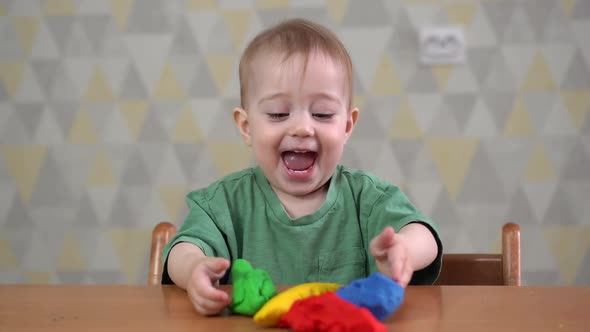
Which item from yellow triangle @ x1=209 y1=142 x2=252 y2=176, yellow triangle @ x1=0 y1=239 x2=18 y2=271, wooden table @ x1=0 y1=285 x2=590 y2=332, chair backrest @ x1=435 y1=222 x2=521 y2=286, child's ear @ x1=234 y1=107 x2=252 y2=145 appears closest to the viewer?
wooden table @ x1=0 y1=285 x2=590 y2=332

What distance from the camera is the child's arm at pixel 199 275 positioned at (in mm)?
657

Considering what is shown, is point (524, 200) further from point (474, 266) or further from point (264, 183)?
point (264, 183)

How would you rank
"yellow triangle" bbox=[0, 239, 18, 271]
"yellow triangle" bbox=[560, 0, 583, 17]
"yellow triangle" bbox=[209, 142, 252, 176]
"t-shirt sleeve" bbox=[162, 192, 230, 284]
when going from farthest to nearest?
"yellow triangle" bbox=[0, 239, 18, 271]
"yellow triangle" bbox=[209, 142, 252, 176]
"yellow triangle" bbox=[560, 0, 583, 17]
"t-shirt sleeve" bbox=[162, 192, 230, 284]

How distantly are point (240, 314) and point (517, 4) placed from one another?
169cm

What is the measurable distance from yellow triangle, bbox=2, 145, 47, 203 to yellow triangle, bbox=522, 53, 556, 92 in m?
1.59

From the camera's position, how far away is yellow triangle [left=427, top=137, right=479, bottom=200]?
2.08 metres

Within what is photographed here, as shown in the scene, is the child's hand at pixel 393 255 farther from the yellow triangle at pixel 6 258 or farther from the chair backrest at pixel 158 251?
the yellow triangle at pixel 6 258

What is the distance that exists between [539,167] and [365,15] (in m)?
0.72

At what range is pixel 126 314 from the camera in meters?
0.66

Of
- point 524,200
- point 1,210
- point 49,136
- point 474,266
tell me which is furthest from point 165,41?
point 474,266

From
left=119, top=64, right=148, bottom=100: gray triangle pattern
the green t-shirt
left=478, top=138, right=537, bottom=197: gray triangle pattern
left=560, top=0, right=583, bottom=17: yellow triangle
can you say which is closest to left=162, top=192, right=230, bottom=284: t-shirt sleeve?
the green t-shirt

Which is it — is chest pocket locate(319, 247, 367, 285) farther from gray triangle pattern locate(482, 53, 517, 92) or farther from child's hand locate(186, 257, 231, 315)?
gray triangle pattern locate(482, 53, 517, 92)

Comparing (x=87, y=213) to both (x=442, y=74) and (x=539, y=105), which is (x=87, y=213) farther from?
(x=539, y=105)

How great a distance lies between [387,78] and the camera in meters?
2.09
